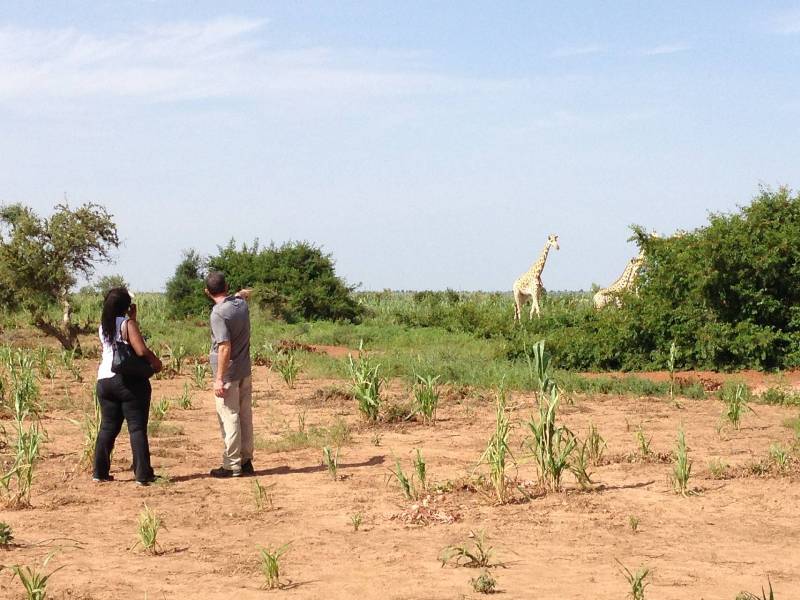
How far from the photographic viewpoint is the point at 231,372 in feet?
29.4

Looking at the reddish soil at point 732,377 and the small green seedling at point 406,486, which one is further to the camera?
the reddish soil at point 732,377

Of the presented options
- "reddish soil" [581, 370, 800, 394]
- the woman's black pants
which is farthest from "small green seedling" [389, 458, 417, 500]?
"reddish soil" [581, 370, 800, 394]

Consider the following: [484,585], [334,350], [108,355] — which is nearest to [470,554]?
[484,585]

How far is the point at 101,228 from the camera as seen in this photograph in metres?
19.9

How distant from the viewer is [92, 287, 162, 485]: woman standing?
340 inches

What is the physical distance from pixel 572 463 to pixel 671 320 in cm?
869

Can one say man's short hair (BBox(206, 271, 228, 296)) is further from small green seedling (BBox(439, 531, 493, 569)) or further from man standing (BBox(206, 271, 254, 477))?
small green seedling (BBox(439, 531, 493, 569))

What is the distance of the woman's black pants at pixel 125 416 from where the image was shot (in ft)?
28.4

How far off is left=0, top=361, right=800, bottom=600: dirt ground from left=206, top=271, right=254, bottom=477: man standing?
27 centimetres

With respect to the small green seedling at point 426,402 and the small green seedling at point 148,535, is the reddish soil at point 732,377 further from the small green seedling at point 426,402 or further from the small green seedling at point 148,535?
the small green seedling at point 148,535

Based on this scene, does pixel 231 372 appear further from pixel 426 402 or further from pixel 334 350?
pixel 334 350

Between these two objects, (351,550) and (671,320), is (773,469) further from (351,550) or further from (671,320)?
(671,320)

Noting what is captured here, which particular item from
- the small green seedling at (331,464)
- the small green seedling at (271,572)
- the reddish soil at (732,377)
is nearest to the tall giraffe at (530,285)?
the reddish soil at (732,377)

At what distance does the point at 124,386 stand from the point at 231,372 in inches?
33.8
